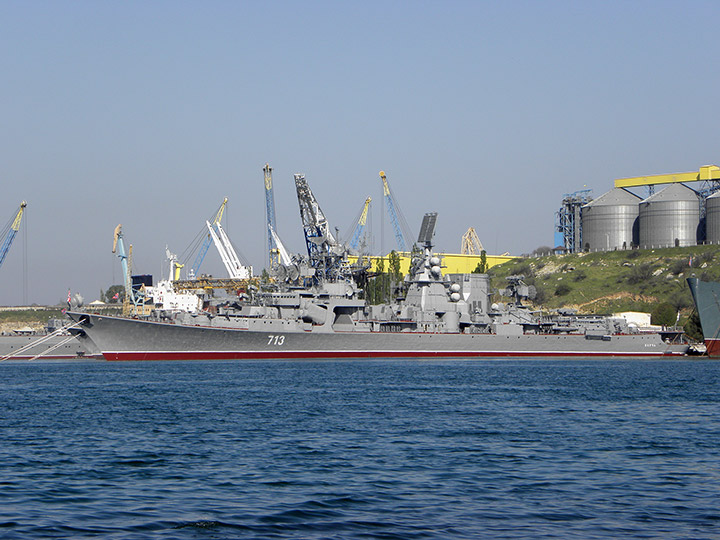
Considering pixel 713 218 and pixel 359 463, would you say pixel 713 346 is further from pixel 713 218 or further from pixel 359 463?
pixel 359 463

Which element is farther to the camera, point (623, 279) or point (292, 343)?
point (623, 279)

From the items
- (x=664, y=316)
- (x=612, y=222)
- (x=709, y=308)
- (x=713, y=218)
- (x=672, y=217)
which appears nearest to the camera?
(x=709, y=308)

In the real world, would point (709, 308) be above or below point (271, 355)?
above

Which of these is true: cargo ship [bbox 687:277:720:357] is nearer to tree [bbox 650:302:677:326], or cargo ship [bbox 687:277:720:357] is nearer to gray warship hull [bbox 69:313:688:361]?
gray warship hull [bbox 69:313:688:361]

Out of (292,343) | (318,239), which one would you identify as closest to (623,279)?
(318,239)

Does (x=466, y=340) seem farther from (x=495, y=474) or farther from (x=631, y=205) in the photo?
(x=631, y=205)

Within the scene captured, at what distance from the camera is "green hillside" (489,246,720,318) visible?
120062 mm

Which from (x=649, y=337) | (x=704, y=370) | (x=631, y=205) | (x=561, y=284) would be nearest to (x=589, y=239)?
(x=631, y=205)

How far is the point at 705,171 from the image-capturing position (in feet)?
463

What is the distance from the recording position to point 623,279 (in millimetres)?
127375

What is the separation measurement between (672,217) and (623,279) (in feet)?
56.0

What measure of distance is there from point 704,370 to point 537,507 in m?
50.9

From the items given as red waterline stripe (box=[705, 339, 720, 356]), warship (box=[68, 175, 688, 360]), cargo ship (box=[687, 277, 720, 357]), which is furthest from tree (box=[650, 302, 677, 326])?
red waterline stripe (box=[705, 339, 720, 356])

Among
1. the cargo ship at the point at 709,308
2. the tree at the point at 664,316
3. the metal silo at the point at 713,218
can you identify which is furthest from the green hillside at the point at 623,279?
the cargo ship at the point at 709,308
